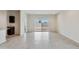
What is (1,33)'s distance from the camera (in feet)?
21.0

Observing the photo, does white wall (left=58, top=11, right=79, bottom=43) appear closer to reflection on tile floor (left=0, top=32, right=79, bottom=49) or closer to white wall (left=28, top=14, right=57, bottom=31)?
reflection on tile floor (left=0, top=32, right=79, bottom=49)

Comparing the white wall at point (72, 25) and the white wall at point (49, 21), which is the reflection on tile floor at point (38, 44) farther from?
the white wall at point (49, 21)

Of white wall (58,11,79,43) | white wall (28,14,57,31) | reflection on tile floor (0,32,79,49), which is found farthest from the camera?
white wall (28,14,57,31)

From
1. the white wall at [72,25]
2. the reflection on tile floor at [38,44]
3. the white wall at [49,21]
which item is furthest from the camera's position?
the white wall at [49,21]

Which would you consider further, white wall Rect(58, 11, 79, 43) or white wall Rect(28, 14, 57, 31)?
white wall Rect(28, 14, 57, 31)

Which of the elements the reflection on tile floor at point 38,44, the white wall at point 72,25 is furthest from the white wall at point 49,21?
the reflection on tile floor at point 38,44

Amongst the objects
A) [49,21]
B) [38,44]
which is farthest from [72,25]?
[49,21]

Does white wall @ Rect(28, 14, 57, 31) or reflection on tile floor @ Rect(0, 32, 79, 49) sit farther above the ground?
white wall @ Rect(28, 14, 57, 31)

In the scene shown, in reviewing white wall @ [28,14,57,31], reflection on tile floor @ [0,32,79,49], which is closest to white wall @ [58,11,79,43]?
reflection on tile floor @ [0,32,79,49]

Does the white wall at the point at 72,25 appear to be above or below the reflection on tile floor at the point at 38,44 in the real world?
above

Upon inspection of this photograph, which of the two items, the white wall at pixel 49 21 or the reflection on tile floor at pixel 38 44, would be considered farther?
the white wall at pixel 49 21

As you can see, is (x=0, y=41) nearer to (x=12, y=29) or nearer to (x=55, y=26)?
(x=12, y=29)

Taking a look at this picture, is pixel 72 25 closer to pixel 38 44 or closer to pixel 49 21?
pixel 38 44
